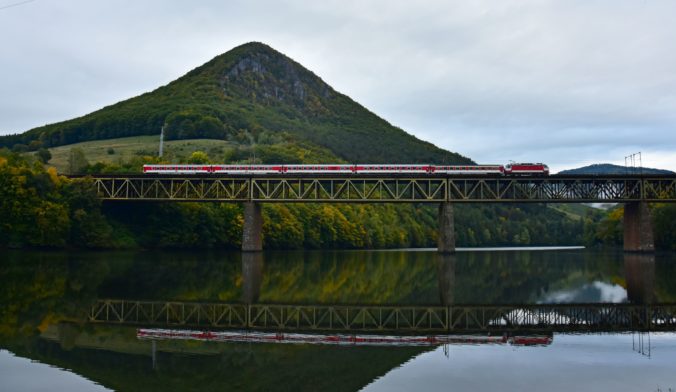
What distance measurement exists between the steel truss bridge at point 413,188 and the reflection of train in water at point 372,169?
879 mm

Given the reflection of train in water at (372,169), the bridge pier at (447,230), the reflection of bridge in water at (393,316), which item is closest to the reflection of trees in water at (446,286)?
the reflection of bridge in water at (393,316)

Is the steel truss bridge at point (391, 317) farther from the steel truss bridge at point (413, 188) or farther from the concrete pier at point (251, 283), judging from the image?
the steel truss bridge at point (413, 188)

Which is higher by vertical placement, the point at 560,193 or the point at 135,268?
the point at 560,193

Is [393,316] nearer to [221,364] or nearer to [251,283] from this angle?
[221,364]

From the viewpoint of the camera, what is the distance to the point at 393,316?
25.9 meters

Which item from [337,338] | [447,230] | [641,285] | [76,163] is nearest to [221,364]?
[337,338]

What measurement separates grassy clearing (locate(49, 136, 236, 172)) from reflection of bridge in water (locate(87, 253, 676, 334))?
4318 inches

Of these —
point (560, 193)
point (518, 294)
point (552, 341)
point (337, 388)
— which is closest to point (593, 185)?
point (560, 193)

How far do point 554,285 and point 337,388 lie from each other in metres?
30.1

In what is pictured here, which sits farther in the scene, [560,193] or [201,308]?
[560,193]

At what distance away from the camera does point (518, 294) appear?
34281 millimetres

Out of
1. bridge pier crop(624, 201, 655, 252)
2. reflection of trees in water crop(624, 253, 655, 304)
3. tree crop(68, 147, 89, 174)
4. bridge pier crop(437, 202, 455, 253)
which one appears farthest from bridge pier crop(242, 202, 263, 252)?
bridge pier crop(624, 201, 655, 252)

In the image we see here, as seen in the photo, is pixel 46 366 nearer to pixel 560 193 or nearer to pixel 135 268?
pixel 135 268

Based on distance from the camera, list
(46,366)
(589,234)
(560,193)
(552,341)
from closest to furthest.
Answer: (46,366) < (552,341) < (560,193) < (589,234)
